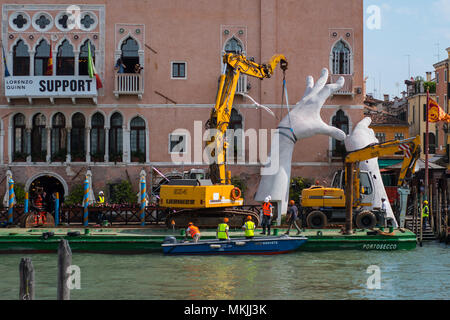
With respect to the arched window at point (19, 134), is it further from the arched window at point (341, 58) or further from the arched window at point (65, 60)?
the arched window at point (341, 58)

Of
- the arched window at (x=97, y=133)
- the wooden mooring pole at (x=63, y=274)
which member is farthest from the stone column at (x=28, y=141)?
the wooden mooring pole at (x=63, y=274)

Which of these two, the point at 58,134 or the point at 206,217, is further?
the point at 58,134

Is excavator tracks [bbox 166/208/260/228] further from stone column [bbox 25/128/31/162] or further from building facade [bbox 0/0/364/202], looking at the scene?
stone column [bbox 25/128/31/162]

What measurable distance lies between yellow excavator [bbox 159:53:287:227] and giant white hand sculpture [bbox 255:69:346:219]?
8.79 feet

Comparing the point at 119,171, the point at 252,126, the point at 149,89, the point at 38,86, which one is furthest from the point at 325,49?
the point at 38,86

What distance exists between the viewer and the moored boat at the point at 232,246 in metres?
25.3

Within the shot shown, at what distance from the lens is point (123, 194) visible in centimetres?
3619

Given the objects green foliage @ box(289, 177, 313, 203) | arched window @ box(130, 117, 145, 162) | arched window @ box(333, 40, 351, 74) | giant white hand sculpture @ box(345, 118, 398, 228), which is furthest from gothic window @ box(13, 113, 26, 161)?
giant white hand sculpture @ box(345, 118, 398, 228)

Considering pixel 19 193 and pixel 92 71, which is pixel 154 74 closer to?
pixel 92 71

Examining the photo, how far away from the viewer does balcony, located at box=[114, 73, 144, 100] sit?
3666 cm

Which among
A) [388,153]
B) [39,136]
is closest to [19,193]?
[39,136]

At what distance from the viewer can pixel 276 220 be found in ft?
103

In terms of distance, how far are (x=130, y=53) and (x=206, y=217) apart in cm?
1206

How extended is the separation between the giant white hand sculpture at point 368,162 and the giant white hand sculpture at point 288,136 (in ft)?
2.31
